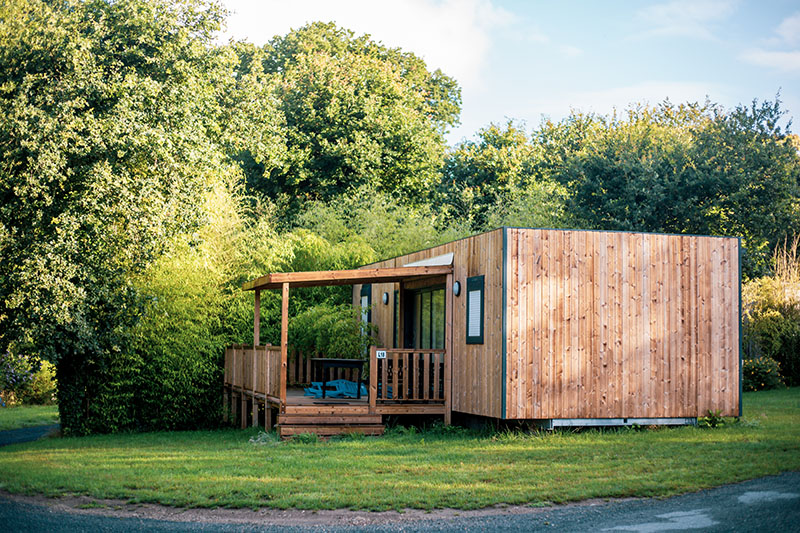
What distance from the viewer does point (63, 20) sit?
14734 millimetres

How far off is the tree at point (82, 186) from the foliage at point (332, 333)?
9.27 feet

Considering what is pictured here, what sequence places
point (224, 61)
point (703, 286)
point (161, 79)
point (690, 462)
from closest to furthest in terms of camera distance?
point (690, 462), point (703, 286), point (161, 79), point (224, 61)

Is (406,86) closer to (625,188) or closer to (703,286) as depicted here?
(625,188)

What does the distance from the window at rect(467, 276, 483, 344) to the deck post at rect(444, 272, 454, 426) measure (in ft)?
1.98

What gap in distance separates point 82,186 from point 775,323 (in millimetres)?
15839

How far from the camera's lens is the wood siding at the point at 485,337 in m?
11.0

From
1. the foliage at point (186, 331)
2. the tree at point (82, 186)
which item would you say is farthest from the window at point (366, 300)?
the tree at point (82, 186)

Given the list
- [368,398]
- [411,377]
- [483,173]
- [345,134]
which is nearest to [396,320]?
Result: [411,377]

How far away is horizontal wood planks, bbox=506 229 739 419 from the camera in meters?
11.0

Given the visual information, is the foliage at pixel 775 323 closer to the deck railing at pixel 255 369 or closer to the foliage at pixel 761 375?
the foliage at pixel 761 375

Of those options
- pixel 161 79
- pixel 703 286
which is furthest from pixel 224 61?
pixel 703 286

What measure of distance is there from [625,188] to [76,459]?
17633 mm

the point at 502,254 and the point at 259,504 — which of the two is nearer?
the point at 259,504

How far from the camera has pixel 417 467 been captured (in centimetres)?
882
